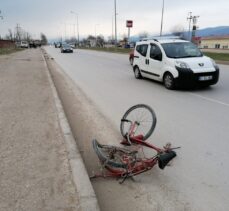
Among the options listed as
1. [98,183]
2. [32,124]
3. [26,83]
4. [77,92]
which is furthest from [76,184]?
[26,83]

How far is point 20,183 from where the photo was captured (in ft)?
11.5

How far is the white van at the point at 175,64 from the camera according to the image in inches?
377

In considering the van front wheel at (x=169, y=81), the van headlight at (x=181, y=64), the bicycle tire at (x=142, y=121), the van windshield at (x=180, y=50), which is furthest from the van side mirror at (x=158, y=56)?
the bicycle tire at (x=142, y=121)

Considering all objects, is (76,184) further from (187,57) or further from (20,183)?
(187,57)

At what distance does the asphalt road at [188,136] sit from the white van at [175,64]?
380mm

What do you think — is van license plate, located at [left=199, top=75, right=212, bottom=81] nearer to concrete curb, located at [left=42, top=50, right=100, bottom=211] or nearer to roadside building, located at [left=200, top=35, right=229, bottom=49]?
concrete curb, located at [left=42, top=50, right=100, bottom=211]

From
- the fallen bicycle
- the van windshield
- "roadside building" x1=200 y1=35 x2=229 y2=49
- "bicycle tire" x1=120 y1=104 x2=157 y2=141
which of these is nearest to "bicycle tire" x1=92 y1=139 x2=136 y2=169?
the fallen bicycle

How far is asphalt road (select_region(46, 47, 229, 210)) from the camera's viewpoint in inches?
135

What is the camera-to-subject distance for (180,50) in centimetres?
1066

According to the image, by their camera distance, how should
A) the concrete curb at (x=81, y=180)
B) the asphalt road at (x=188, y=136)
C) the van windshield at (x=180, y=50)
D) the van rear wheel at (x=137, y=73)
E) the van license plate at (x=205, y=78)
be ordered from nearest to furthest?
the concrete curb at (x=81, y=180) → the asphalt road at (x=188, y=136) → the van license plate at (x=205, y=78) → the van windshield at (x=180, y=50) → the van rear wheel at (x=137, y=73)

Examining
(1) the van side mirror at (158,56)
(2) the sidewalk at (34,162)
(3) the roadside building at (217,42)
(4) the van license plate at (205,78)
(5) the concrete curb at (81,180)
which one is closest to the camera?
(5) the concrete curb at (81,180)

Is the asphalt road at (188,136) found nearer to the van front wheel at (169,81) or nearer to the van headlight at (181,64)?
the van front wheel at (169,81)

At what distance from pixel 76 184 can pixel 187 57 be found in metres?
7.98

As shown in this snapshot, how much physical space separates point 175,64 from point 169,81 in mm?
661
